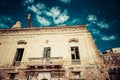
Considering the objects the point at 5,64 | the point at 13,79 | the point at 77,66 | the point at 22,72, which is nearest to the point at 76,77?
the point at 77,66

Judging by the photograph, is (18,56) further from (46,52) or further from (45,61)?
(45,61)

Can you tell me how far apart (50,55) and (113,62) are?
14.8 m

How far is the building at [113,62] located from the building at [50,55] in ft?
23.8

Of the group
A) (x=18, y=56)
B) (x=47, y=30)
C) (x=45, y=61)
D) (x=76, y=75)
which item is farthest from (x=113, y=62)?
(x=18, y=56)

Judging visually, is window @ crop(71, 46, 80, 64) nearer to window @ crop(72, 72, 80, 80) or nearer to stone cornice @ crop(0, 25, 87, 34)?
window @ crop(72, 72, 80, 80)

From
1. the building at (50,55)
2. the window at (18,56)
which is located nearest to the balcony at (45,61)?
the building at (50,55)

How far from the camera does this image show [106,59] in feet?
74.9

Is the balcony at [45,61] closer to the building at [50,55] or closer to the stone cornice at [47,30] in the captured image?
the building at [50,55]

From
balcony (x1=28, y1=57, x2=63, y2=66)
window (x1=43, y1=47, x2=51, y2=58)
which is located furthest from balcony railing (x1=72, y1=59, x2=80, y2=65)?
window (x1=43, y1=47, x2=51, y2=58)

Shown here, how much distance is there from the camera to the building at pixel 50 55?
1243 centimetres

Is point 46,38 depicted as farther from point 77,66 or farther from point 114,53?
point 114,53

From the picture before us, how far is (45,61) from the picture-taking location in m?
13.2

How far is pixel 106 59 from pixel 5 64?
18507mm

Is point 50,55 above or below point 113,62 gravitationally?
below
